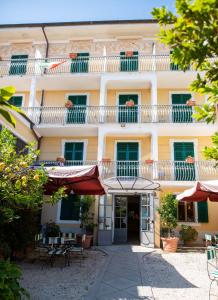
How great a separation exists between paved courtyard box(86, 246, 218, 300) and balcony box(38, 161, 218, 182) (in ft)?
13.9

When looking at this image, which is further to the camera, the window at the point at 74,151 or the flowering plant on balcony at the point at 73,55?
the flowering plant on balcony at the point at 73,55

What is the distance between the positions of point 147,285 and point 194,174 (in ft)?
27.9

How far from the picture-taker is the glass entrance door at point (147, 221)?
11961mm

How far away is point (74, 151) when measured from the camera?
1464 centimetres

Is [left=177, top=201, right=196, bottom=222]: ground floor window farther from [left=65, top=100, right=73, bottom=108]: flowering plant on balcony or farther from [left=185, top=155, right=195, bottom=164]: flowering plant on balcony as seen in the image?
[left=65, top=100, right=73, bottom=108]: flowering plant on balcony

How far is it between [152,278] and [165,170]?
293 inches

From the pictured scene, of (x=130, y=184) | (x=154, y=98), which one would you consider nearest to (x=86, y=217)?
(x=130, y=184)

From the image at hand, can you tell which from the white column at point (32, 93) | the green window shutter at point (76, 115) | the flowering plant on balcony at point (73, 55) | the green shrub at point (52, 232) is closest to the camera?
the green shrub at point (52, 232)

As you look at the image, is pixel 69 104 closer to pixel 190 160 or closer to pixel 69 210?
pixel 69 210

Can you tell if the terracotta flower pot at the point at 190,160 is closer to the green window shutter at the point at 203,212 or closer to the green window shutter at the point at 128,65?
the green window shutter at the point at 203,212

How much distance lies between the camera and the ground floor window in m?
13.1

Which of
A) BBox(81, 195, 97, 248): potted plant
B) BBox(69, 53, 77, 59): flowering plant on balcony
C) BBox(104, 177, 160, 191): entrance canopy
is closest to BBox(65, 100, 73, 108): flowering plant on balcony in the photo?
BBox(69, 53, 77, 59): flowering plant on balcony

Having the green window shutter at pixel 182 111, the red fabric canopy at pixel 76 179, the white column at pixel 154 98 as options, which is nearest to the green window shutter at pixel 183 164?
the green window shutter at pixel 182 111

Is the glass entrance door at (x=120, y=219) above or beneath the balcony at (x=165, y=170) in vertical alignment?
beneath
